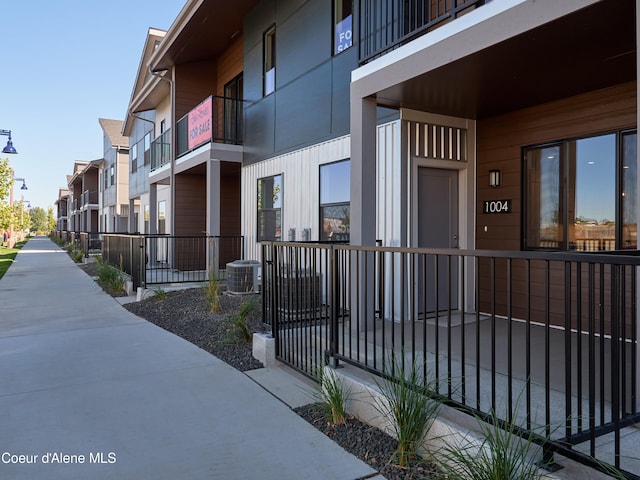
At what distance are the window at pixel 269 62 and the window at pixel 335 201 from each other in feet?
10.6

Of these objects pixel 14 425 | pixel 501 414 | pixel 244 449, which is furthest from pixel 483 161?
pixel 14 425

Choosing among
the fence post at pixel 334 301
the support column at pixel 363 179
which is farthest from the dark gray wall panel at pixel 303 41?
the fence post at pixel 334 301

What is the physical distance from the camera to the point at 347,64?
7.39 metres

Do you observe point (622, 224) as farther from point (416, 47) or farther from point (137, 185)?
point (137, 185)

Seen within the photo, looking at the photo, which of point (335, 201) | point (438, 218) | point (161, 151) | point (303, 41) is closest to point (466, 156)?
point (438, 218)

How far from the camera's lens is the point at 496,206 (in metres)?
6.42

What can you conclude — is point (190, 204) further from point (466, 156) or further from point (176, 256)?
point (466, 156)

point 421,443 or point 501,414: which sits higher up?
point 501,414

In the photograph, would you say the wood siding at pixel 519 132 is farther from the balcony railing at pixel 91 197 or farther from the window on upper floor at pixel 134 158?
the balcony railing at pixel 91 197

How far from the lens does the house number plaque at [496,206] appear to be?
6.25 metres

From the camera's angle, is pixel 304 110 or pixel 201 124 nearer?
pixel 304 110

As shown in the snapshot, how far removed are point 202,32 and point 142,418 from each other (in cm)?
1076

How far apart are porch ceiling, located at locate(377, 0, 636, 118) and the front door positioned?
94 cm

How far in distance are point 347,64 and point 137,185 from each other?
16.8 meters
